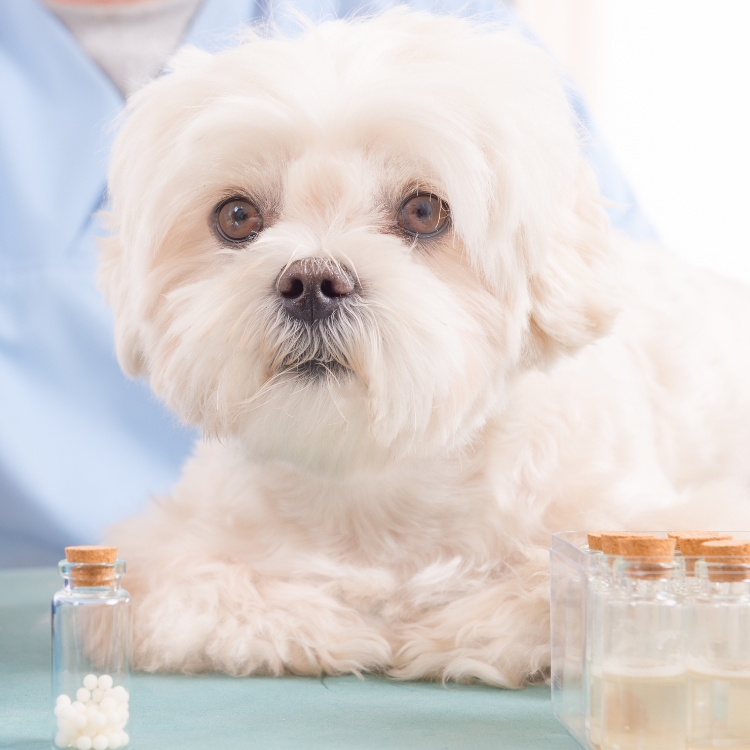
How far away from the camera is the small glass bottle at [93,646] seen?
95 centimetres

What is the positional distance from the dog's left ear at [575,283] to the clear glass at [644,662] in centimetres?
47

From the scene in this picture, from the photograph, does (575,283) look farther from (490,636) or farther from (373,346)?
(490,636)

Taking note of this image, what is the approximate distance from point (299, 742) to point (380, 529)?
0.45 meters

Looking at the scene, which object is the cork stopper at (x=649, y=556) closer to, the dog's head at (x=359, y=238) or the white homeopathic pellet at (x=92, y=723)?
the dog's head at (x=359, y=238)

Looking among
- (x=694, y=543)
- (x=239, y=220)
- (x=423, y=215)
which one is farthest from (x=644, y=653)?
(x=239, y=220)

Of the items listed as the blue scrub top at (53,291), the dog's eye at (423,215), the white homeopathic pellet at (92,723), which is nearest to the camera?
the white homeopathic pellet at (92,723)

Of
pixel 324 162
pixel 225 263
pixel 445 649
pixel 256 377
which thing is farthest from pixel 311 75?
pixel 445 649

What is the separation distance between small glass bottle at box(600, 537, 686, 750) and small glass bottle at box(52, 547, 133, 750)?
45 centimetres

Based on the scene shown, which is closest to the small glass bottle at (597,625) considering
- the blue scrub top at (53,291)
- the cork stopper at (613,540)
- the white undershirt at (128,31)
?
the cork stopper at (613,540)

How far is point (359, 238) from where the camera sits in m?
1.15

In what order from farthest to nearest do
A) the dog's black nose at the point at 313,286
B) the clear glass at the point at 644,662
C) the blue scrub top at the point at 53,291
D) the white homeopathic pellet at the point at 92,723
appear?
the blue scrub top at the point at 53,291
the dog's black nose at the point at 313,286
the white homeopathic pellet at the point at 92,723
the clear glass at the point at 644,662

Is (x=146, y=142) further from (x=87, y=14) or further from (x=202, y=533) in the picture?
(x=87, y=14)

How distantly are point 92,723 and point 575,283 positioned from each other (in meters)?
0.76

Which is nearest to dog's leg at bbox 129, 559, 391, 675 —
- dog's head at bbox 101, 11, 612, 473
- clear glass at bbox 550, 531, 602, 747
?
dog's head at bbox 101, 11, 612, 473
